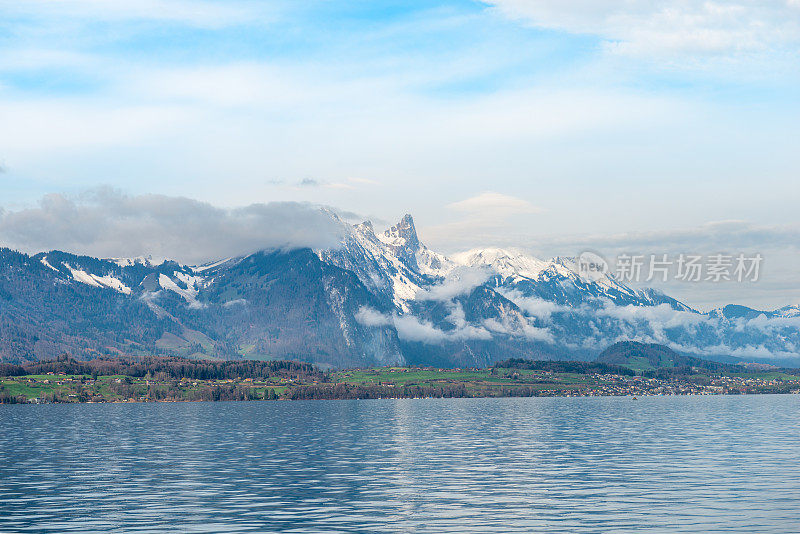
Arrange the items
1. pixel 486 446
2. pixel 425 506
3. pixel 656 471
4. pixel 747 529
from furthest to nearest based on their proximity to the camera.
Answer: pixel 486 446, pixel 656 471, pixel 425 506, pixel 747 529

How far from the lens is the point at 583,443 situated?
14862 cm

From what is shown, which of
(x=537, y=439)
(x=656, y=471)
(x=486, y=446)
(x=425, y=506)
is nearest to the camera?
(x=425, y=506)

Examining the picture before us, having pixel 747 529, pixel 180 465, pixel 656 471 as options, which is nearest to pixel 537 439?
pixel 656 471

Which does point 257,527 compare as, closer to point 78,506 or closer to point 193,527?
point 193,527

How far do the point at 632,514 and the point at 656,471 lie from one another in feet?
111

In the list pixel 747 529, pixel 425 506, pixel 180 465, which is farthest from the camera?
pixel 180 465

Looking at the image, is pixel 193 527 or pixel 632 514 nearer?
pixel 193 527

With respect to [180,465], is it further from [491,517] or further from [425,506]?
[491,517]

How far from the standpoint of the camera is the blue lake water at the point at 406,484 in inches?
2773

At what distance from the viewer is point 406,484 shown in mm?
94938

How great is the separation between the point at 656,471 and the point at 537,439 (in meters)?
55.1

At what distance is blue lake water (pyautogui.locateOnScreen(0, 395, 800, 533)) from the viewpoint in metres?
70.4

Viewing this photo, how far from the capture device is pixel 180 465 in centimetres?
11656

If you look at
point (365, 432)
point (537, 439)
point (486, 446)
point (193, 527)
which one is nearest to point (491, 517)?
point (193, 527)
